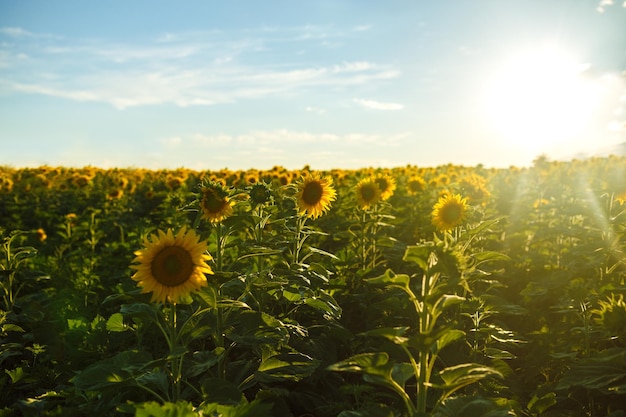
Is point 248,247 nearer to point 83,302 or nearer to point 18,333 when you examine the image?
point 18,333

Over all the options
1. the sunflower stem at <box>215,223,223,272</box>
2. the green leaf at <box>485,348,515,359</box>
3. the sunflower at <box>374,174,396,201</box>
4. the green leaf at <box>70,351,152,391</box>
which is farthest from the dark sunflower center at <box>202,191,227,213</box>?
the sunflower at <box>374,174,396,201</box>

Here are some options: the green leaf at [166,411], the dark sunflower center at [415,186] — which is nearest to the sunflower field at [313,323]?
the green leaf at [166,411]

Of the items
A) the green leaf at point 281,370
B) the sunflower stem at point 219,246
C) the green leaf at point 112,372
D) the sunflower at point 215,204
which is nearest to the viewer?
the green leaf at point 112,372

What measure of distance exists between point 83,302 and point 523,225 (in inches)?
255

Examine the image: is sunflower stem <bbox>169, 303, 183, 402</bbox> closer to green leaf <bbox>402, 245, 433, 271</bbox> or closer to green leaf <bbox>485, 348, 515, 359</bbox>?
green leaf <bbox>402, 245, 433, 271</bbox>

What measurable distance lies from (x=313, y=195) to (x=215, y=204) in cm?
187

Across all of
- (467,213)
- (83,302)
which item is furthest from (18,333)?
(467,213)

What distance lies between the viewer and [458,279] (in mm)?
2391

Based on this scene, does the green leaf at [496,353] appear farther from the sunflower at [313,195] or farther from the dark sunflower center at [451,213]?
the sunflower at [313,195]

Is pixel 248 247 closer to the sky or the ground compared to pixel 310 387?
closer to the sky

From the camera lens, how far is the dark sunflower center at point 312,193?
5.65m

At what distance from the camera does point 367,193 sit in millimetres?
6820

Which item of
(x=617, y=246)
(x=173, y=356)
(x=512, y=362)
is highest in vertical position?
(x=617, y=246)

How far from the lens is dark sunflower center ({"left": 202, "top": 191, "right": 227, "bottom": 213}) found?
3910 millimetres
